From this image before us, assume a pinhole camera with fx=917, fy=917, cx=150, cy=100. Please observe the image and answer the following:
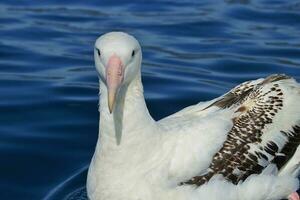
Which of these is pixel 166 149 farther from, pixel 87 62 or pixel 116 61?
pixel 87 62

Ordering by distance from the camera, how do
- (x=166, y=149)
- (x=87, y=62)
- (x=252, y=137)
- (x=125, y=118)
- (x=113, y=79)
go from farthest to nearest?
(x=87, y=62), (x=252, y=137), (x=166, y=149), (x=125, y=118), (x=113, y=79)

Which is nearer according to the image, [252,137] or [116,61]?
[116,61]

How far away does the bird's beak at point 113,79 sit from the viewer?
21.3 feet

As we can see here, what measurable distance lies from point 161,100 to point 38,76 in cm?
189

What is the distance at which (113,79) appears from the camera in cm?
649

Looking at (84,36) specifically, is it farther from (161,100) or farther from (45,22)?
(161,100)

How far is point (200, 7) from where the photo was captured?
15.8 m

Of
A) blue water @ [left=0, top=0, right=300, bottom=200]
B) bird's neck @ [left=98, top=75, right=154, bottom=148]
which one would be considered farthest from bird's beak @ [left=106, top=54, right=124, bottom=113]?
blue water @ [left=0, top=0, right=300, bottom=200]

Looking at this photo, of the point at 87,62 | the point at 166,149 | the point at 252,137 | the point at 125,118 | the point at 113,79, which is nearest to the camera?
the point at 113,79

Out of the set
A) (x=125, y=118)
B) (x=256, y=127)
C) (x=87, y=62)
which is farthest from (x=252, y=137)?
(x=87, y=62)

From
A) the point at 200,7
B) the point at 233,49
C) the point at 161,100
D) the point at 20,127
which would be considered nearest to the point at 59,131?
the point at 20,127

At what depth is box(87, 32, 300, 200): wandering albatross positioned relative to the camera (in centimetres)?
682

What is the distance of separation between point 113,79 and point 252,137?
1.77m

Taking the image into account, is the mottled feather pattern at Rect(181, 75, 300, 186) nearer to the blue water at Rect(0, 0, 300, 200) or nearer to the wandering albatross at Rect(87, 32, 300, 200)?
the wandering albatross at Rect(87, 32, 300, 200)
